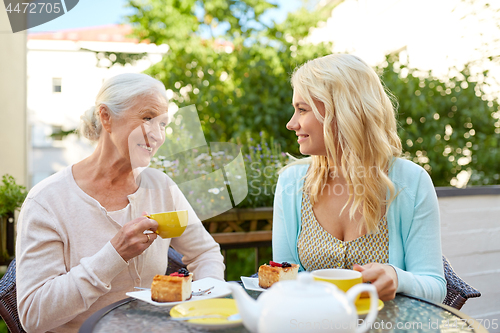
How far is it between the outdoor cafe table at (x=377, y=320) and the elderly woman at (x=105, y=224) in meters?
0.25

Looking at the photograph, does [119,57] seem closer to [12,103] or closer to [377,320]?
[12,103]

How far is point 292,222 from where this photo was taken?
5.58ft

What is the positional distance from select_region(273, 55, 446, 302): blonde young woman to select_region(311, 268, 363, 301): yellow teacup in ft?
1.87

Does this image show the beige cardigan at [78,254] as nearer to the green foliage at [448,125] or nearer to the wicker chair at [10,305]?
the wicker chair at [10,305]

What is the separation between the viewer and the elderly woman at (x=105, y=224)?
4.26 ft

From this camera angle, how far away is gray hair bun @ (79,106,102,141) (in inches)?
66.0

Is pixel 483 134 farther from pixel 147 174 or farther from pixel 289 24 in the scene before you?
pixel 289 24

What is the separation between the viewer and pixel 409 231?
1512mm

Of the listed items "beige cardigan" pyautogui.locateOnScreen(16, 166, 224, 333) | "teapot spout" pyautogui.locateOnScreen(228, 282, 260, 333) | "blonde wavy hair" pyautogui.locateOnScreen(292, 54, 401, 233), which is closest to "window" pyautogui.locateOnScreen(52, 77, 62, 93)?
"beige cardigan" pyautogui.locateOnScreen(16, 166, 224, 333)

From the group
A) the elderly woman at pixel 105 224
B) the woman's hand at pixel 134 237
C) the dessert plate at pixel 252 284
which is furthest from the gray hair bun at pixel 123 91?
the dessert plate at pixel 252 284

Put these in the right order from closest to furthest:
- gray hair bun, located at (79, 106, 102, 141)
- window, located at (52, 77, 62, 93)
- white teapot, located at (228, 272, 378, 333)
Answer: white teapot, located at (228, 272, 378, 333) → gray hair bun, located at (79, 106, 102, 141) → window, located at (52, 77, 62, 93)

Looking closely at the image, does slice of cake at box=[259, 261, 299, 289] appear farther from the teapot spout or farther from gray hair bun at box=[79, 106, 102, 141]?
gray hair bun at box=[79, 106, 102, 141]

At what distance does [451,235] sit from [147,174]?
195 cm

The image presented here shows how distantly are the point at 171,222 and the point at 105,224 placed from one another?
45 centimetres
